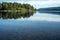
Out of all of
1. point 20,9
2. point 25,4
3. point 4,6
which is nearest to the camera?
point 4,6

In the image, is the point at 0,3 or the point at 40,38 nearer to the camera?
the point at 40,38

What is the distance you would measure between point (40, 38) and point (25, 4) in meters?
53.9

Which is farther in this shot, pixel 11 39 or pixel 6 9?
pixel 6 9

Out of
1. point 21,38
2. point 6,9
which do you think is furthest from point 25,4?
point 21,38

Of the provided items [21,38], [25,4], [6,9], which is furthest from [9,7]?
[21,38]

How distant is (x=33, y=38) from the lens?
30.3 feet

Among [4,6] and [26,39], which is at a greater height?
[26,39]

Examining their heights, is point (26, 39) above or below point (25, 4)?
above

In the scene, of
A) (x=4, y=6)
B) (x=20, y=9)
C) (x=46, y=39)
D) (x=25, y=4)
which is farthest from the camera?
(x=25, y=4)

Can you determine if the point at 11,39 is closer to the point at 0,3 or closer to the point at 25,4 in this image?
the point at 0,3

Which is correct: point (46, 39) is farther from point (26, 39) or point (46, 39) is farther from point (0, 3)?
point (0, 3)

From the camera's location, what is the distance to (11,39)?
9.09 m

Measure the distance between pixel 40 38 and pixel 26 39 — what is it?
732 mm

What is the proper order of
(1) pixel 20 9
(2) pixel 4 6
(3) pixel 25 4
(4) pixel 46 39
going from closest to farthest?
(4) pixel 46 39, (2) pixel 4 6, (1) pixel 20 9, (3) pixel 25 4
